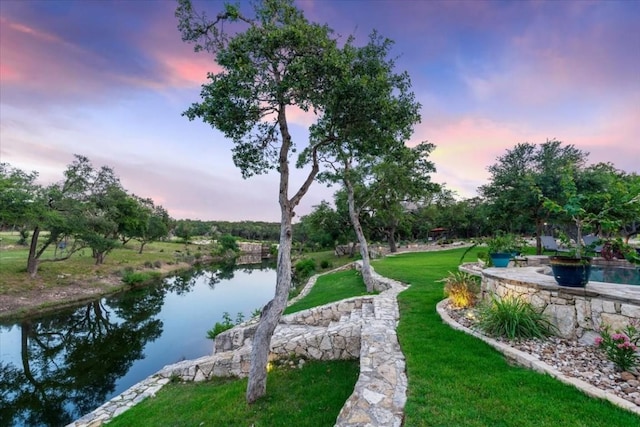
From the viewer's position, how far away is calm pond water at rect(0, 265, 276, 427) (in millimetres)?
7289

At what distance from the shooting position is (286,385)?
5.16 m

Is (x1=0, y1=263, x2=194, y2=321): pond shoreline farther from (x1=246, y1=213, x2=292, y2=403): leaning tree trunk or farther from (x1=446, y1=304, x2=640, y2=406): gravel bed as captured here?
(x1=446, y1=304, x2=640, y2=406): gravel bed

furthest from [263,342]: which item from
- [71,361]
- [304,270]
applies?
[304,270]

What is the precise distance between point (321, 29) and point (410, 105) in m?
2.53

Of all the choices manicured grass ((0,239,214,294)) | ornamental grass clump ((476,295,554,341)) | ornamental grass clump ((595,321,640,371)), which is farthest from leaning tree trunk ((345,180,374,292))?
manicured grass ((0,239,214,294))

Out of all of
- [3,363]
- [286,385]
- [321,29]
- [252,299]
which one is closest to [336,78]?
[321,29]

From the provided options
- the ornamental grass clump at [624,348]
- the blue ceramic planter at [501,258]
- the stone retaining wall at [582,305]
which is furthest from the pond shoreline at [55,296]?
the ornamental grass clump at [624,348]

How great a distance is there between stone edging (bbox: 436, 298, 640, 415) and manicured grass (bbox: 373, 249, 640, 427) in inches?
2.8

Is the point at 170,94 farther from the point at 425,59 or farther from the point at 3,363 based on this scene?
the point at 3,363

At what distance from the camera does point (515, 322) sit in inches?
175

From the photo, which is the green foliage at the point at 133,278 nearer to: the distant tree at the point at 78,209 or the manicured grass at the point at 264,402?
the distant tree at the point at 78,209

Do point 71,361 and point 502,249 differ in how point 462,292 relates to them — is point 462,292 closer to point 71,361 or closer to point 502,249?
point 502,249

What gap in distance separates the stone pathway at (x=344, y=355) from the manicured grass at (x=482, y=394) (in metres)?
0.24

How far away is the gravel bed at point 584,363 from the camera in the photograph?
296cm
